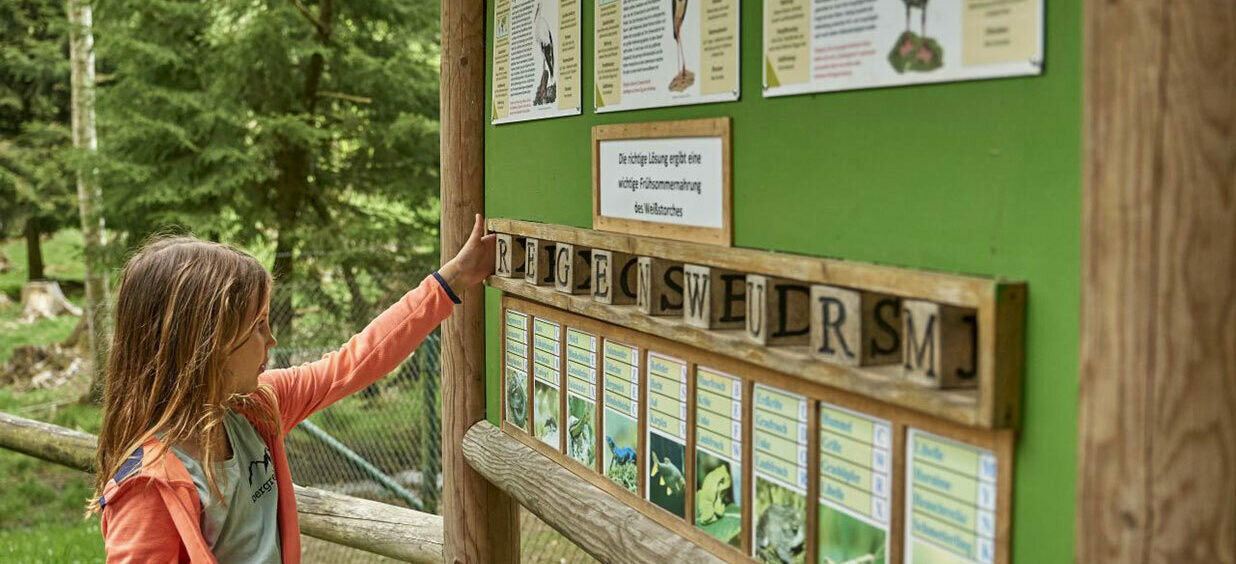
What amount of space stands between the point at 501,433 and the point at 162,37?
7590 mm

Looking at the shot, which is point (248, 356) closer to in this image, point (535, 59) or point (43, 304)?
point (535, 59)

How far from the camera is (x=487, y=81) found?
10.7ft

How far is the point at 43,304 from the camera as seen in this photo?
650 inches

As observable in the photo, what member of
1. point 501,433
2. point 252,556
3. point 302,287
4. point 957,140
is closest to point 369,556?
point 302,287

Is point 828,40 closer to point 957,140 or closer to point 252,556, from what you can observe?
point 957,140

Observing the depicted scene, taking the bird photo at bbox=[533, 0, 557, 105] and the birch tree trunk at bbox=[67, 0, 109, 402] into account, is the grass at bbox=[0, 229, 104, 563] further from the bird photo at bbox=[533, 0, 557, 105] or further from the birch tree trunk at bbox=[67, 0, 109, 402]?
the bird photo at bbox=[533, 0, 557, 105]

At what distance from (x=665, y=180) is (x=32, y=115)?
15805 mm

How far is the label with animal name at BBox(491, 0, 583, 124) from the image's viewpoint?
8.94 ft

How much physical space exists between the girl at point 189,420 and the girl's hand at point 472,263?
0.62m

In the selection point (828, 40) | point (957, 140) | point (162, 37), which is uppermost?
point (162, 37)

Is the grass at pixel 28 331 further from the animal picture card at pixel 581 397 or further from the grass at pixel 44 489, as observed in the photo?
the animal picture card at pixel 581 397

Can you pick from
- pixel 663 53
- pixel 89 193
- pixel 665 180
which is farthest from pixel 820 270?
pixel 89 193

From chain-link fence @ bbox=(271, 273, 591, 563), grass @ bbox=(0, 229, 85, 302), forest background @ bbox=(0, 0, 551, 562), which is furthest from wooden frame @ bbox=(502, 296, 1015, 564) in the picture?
grass @ bbox=(0, 229, 85, 302)

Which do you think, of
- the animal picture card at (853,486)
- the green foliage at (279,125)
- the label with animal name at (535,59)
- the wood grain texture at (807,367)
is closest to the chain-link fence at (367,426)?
the green foliage at (279,125)
